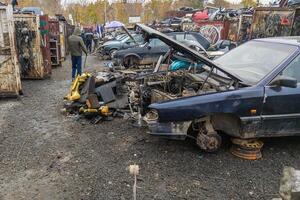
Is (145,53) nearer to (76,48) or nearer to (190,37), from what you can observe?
(190,37)

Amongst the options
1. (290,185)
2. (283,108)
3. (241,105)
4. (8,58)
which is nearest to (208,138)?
(241,105)

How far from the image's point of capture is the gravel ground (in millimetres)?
3609

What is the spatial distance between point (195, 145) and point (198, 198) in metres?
1.34

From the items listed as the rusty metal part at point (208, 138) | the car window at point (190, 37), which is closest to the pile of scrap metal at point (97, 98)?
the rusty metal part at point (208, 138)

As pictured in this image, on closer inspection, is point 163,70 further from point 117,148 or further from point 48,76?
point 48,76

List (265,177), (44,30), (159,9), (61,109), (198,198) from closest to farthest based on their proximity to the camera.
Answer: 1. (198,198)
2. (265,177)
3. (61,109)
4. (44,30)
5. (159,9)

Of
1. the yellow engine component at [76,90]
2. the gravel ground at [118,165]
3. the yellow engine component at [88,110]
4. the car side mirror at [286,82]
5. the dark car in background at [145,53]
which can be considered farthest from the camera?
the dark car in background at [145,53]

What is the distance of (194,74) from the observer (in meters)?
5.18

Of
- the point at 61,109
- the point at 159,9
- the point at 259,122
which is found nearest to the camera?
the point at 259,122

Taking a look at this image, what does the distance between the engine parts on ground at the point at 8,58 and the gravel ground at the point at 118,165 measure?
2.10 m

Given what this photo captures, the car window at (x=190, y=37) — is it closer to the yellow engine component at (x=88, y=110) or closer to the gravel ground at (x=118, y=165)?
the yellow engine component at (x=88, y=110)

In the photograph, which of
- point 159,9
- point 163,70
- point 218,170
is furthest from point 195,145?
point 159,9

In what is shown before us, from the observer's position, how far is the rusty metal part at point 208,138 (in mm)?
4320

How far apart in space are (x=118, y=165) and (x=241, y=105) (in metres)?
1.90
